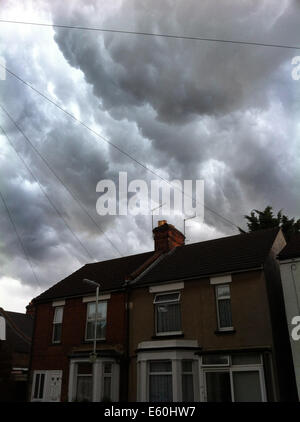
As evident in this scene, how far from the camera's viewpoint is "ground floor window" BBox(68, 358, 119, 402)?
57.8 ft

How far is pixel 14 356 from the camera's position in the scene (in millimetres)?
30344

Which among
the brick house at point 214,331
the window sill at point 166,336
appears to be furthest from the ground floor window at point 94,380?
the window sill at point 166,336

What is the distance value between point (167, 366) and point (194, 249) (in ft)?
23.7

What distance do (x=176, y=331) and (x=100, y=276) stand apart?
23.4 ft

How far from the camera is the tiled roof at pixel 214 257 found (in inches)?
669

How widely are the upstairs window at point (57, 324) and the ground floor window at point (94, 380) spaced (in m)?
2.93

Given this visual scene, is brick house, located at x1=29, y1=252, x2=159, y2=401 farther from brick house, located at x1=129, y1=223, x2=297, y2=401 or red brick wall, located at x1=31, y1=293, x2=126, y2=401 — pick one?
brick house, located at x1=129, y1=223, x2=297, y2=401

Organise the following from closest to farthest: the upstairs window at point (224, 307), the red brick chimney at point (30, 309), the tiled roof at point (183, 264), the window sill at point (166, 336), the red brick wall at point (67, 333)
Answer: the upstairs window at point (224, 307) → the window sill at point (166, 336) → the tiled roof at point (183, 264) → the red brick wall at point (67, 333) → the red brick chimney at point (30, 309)

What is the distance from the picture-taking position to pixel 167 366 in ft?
53.6

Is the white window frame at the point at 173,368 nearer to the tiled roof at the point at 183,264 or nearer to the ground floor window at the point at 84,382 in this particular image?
the ground floor window at the point at 84,382

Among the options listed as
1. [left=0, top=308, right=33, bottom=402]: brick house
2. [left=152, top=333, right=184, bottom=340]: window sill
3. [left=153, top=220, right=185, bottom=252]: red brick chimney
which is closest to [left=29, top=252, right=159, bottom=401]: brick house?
[left=153, top=220, right=185, bottom=252]: red brick chimney

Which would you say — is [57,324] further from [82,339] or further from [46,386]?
[46,386]

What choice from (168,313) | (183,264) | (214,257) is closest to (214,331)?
(168,313)

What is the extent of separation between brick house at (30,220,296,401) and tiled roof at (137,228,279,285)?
66 millimetres
